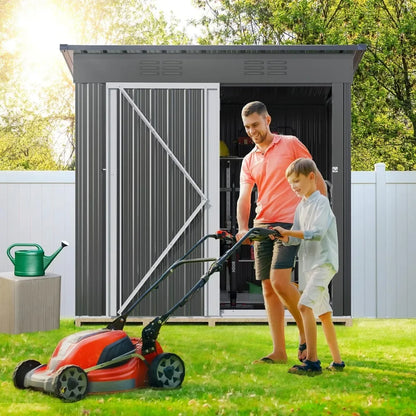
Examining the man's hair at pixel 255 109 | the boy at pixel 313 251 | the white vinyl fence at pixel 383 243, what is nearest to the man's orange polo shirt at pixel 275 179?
the man's hair at pixel 255 109

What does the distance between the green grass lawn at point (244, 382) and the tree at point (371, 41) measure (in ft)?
27.8

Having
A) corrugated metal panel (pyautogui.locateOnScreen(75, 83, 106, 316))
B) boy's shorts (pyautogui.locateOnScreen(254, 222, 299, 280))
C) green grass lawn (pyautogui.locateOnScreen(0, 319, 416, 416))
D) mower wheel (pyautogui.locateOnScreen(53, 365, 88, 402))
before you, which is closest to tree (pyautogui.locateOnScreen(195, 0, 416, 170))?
corrugated metal panel (pyautogui.locateOnScreen(75, 83, 106, 316))

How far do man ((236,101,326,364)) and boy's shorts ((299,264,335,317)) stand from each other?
0.29 metres

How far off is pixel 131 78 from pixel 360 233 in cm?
294

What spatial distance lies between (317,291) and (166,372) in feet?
3.37

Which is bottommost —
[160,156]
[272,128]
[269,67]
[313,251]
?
[313,251]

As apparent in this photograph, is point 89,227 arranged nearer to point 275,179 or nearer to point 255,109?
point 275,179

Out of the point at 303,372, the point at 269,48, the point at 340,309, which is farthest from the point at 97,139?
the point at 303,372

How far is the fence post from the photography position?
27.3 ft

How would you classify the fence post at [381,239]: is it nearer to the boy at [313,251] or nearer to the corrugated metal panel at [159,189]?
the corrugated metal panel at [159,189]

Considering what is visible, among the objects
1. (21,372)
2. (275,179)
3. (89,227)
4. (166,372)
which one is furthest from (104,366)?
(89,227)

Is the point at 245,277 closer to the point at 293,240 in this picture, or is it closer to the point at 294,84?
the point at 294,84

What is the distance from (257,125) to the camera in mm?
5449

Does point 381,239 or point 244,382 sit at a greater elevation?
point 381,239
